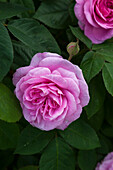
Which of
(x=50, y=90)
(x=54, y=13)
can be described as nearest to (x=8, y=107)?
(x=50, y=90)

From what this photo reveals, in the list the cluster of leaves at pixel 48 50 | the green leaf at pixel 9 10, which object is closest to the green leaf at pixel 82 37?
the cluster of leaves at pixel 48 50

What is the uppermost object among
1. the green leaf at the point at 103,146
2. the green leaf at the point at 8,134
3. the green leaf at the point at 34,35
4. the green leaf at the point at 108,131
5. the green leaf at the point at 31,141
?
the green leaf at the point at 34,35

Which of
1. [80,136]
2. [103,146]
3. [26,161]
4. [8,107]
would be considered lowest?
[26,161]

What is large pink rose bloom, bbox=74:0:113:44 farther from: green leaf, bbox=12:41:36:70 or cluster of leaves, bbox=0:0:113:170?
green leaf, bbox=12:41:36:70

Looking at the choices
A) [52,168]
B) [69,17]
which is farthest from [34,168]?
[69,17]

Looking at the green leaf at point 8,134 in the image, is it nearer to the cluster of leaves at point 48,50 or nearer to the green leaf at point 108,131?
the cluster of leaves at point 48,50

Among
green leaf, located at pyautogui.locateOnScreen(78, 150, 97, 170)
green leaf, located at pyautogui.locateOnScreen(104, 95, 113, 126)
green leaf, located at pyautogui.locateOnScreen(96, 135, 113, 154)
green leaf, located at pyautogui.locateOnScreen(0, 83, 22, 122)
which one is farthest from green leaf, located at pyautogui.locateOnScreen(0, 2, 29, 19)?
green leaf, located at pyautogui.locateOnScreen(96, 135, 113, 154)

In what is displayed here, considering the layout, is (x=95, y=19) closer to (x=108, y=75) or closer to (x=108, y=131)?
(x=108, y=75)
